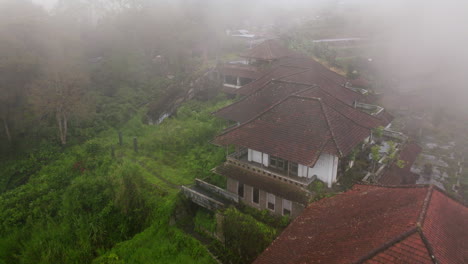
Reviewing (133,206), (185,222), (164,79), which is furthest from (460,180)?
(164,79)

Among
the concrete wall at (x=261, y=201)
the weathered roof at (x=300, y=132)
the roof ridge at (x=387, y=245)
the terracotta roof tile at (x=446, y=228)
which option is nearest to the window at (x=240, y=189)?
the concrete wall at (x=261, y=201)

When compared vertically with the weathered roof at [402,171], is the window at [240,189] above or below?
below

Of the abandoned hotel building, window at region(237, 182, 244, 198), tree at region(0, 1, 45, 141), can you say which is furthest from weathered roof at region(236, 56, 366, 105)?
tree at region(0, 1, 45, 141)

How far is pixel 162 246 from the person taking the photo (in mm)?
17438

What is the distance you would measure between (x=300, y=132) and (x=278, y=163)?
6.33ft

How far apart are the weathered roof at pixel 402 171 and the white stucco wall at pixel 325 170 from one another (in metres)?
2.88

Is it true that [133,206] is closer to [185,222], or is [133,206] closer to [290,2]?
[185,222]

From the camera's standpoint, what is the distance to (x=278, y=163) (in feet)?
56.3

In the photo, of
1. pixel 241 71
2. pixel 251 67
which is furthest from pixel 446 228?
pixel 251 67

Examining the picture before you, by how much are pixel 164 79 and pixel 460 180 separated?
101 ft

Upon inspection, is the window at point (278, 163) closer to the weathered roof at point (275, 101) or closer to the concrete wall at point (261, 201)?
the concrete wall at point (261, 201)

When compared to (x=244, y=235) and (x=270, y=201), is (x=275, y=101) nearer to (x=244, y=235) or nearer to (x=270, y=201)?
(x=270, y=201)

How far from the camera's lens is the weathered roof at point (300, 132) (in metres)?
15.5

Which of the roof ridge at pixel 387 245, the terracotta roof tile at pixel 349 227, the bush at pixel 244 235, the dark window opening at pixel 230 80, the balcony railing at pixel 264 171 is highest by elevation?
the roof ridge at pixel 387 245
